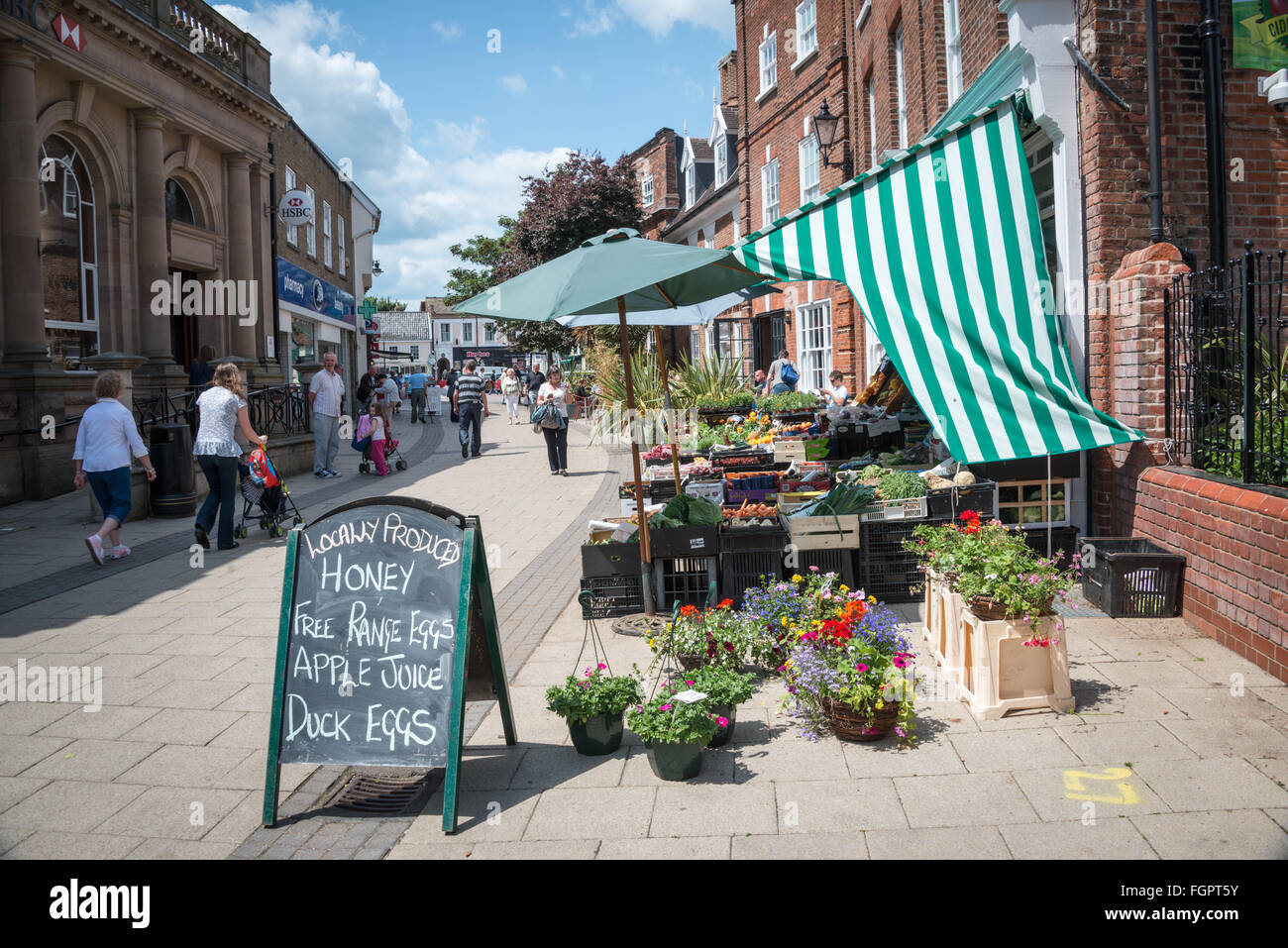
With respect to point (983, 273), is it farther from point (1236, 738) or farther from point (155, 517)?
point (155, 517)

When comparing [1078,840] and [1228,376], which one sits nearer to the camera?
[1078,840]

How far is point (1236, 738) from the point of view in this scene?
14.2 ft

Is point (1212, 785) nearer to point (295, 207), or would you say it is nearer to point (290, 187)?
point (295, 207)

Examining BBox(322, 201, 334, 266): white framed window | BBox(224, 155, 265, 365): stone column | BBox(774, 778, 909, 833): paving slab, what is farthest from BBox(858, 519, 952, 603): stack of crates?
BBox(322, 201, 334, 266): white framed window

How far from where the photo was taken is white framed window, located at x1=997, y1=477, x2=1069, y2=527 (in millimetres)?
7418

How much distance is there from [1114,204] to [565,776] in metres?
5.86

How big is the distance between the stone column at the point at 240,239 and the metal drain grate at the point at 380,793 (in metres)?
16.4

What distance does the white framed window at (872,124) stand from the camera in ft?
49.7

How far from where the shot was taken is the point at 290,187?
78.6 feet

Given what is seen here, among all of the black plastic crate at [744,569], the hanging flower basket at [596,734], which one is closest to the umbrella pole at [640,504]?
the black plastic crate at [744,569]

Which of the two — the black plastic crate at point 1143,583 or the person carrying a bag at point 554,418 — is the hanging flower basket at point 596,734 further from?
the person carrying a bag at point 554,418

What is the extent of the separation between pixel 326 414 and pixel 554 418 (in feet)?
12.4

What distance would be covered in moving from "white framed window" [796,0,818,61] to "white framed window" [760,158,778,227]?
2.42 meters

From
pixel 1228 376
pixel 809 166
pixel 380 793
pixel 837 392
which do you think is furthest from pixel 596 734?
pixel 809 166
